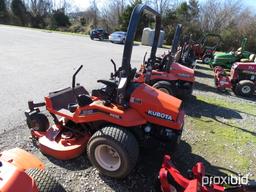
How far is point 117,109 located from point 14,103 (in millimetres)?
3638

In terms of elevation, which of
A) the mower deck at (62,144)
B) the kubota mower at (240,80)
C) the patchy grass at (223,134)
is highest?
the kubota mower at (240,80)

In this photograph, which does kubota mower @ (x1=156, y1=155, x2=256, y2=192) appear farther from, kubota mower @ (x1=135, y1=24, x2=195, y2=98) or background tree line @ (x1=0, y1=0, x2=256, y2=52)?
background tree line @ (x1=0, y1=0, x2=256, y2=52)

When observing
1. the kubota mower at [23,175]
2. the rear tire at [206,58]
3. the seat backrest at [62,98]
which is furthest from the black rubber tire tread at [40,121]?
the rear tire at [206,58]

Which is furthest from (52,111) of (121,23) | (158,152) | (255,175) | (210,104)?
(121,23)

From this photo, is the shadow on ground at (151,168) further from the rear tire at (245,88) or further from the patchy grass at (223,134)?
the rear tire at (245,88)

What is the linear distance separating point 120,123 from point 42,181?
1324 millimetres

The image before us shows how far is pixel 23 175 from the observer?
1.92 meters

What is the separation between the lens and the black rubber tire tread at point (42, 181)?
238cm

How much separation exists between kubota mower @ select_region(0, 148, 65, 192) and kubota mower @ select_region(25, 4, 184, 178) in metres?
1.00

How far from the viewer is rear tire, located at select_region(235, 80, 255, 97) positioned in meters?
8.98

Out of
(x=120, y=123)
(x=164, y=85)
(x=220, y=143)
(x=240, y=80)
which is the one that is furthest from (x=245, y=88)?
(x=120, y=123)

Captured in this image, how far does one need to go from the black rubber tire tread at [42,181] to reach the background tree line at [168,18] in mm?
16122

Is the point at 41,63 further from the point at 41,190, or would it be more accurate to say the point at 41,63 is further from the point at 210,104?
the point at 41,190

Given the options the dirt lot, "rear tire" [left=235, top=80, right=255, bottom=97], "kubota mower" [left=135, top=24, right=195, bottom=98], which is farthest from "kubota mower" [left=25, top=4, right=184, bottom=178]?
"rear tire" [left=235, top=80, right=255, bottom=97]
